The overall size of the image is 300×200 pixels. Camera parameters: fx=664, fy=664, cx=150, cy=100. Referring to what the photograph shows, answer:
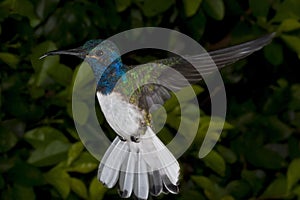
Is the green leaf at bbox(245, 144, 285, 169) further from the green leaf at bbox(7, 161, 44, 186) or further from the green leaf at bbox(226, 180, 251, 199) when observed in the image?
the green leaf at bbox(7, 161, 44, 186)

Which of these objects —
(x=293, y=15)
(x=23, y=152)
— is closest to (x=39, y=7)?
(x=23, y=152)

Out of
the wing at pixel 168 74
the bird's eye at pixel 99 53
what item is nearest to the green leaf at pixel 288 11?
the wing at pixel 168 74

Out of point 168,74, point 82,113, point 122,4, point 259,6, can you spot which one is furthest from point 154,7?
point 168,74

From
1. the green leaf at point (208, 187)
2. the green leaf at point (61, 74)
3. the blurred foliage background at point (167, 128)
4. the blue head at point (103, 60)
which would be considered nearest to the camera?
the blue head at point (103, 60)

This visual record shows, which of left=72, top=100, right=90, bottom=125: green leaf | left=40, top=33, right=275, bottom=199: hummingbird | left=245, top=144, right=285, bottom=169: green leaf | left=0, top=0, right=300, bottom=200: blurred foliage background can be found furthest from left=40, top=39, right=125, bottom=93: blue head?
left=245, top=144, right=285, bottom=169: green leaf

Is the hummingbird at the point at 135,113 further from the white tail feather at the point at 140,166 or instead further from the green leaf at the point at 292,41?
the green leaf at the point at 292,41

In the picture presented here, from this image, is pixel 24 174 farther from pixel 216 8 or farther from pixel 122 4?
pixel 216 8

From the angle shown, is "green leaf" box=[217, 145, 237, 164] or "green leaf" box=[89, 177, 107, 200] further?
"green leaf" box=[217, 145, 237, 164]

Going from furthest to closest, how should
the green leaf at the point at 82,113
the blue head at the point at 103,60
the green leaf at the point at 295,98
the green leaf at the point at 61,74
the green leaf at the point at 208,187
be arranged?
the green leaf at the point at 295,98
the green leaf at the point at 208,187
the green leaf at the point at 61,74
the green leaf at the point at 82,113
the blue head at the point at 103,60
